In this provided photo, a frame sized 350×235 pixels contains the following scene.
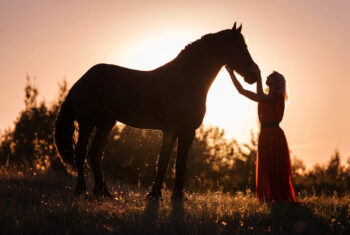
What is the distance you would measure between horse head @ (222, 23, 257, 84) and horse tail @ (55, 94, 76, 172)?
3.60 meters

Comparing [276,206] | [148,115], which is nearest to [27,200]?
[148,115]

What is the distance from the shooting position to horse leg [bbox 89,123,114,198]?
7902 millimetres

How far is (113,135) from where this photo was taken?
2345 centimetres

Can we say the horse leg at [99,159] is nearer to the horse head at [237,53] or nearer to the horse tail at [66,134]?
the horse tail at [66,134]

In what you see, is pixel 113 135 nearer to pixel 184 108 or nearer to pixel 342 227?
pixel 184 108

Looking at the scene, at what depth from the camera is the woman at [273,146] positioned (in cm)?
744

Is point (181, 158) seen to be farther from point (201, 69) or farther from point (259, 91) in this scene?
point (259, 91)

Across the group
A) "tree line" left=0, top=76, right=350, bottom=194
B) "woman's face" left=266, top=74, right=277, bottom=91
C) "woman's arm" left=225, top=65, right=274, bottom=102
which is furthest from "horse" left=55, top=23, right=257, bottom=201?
"tree line" left=0, top=76, right=350, bottom=194

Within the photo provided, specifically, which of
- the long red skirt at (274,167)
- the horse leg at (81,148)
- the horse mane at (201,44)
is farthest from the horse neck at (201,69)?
the horse leg at (81,148)

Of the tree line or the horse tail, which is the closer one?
the horse tail

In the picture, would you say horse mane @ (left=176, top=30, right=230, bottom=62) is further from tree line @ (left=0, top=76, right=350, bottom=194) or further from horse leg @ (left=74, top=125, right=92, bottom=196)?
tree line @ (left=0, top=76, right=350, bottom=194)

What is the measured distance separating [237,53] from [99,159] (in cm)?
359

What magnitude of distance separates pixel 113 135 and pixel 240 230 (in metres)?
18.6

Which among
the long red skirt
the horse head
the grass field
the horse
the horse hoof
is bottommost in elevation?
the grass field
